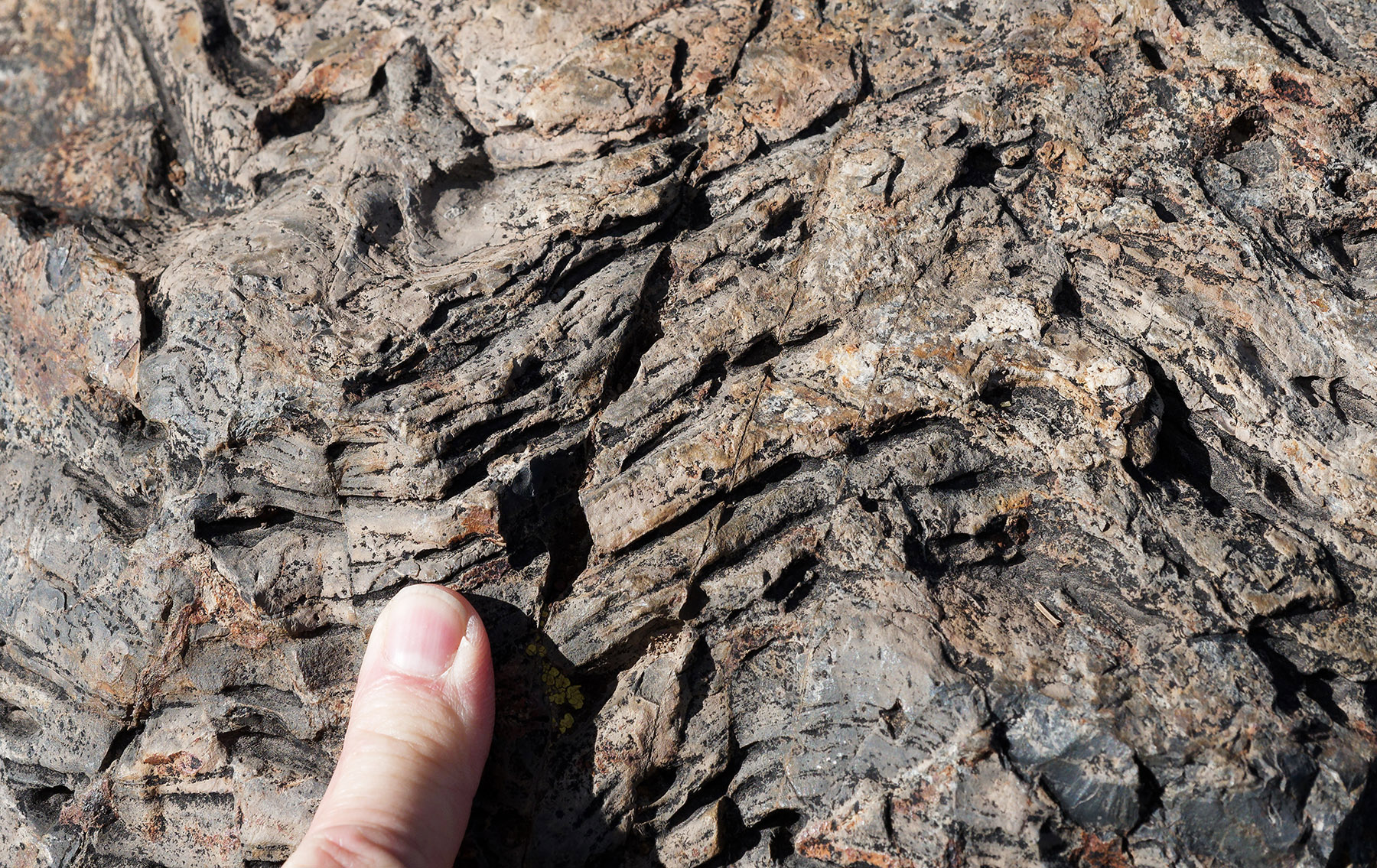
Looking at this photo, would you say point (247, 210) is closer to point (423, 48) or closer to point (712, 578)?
point (423, 48)

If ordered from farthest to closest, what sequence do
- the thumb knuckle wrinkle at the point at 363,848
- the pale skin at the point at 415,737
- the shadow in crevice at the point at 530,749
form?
the shadow in crevice at the point at 530,749
the pale skin at the point at 415,737
the thumb knuckle wrinkle at the point at 363,848

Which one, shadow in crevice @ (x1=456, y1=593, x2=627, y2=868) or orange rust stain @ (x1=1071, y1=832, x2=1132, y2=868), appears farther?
shadow in crevice @ (x1=456, y1=593, x2=627, y2=868)

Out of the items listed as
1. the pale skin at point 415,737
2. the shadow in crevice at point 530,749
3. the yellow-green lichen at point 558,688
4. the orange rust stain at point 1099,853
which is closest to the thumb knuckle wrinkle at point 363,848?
A: the pale skin at point 415,737

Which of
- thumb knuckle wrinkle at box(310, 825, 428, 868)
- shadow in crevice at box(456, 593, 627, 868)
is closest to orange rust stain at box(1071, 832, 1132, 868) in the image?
shadow in crevice at box(456, 593, 627, 868)

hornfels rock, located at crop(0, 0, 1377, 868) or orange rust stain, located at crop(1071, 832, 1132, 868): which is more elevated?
hornfels rock, located at crop(0, 0, 1377, 868)

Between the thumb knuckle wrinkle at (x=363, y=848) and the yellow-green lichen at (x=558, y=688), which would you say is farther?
the yellow-green lichen at (x=558, y=688)

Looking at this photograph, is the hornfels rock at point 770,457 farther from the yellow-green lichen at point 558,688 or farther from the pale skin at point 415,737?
the pale skin at point 415,737

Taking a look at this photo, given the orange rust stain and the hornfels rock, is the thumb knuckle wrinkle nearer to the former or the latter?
the hornfels rock

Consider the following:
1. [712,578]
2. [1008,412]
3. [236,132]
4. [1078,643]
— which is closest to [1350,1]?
[1008,412]
